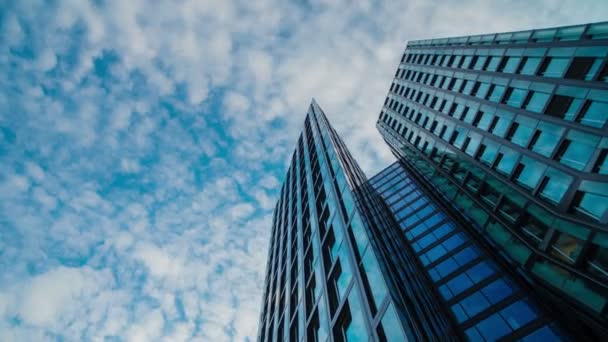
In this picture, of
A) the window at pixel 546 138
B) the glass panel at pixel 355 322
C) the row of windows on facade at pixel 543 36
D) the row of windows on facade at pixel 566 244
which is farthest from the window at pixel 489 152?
the glass panel at pixel 355 322

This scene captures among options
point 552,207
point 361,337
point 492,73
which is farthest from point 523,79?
point 361,337

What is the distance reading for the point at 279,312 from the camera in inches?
1282

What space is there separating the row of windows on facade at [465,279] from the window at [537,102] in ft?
40.8

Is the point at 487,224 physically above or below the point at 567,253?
above

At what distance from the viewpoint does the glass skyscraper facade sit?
58.4 ft

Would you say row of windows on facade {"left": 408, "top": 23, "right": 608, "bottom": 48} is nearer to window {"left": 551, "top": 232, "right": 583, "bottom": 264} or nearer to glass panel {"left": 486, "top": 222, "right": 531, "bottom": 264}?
window {"left": 551, "top": 232, "right": 583, "bottom": 264}

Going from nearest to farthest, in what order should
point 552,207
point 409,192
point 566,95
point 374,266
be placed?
point 374,266, point 552,207, point 566,95, point 409,192

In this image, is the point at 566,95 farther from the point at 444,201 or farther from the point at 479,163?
the point at 444,201

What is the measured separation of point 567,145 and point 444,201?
16.4m

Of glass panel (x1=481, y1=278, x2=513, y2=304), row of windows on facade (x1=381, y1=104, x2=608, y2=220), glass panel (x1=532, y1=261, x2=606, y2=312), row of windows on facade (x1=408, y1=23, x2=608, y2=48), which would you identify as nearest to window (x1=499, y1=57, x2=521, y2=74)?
row of windows on facade (x1=408, y1=23, x2=608, y2=48)

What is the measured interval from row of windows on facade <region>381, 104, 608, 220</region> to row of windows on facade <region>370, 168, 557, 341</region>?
7.11 metres

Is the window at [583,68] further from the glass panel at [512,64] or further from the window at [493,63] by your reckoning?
the window at [493,63]

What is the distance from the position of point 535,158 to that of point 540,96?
5312 millimetres

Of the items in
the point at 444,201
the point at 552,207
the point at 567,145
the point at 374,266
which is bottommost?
the point at 374,266
